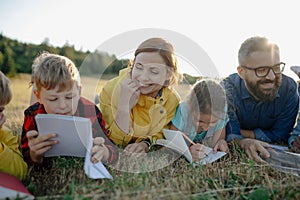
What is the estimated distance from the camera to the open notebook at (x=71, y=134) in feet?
6.80

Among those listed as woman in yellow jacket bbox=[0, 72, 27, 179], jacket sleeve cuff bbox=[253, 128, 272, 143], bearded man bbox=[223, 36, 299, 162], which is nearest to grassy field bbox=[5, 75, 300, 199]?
woman in yellow jacket bbox=[0, 72, 27, 179]

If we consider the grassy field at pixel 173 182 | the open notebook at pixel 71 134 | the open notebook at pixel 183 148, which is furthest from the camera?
the open notebook at pixel 183 148

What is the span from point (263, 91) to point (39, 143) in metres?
1.94

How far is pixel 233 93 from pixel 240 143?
677 mm

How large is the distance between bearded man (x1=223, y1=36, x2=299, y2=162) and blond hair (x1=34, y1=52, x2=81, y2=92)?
140 centimetres

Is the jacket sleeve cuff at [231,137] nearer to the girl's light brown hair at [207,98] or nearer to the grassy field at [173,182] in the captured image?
the girl's light brown hair at [207,98]

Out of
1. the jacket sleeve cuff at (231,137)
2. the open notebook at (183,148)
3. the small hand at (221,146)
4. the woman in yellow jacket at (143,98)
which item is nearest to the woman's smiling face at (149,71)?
the woman in yellow jacket at (143,98)

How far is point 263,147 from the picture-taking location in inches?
109

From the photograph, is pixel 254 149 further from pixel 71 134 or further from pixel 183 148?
Answer: pixel 71 134

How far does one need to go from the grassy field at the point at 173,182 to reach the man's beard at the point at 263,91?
98cm

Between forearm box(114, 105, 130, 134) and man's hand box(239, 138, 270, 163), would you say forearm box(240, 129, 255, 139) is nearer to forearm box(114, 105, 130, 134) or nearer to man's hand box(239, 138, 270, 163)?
man's hand box(239, 138, 270, 163)

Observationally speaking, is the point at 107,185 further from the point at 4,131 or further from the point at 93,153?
the point at 4,131

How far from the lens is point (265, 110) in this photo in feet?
11.3

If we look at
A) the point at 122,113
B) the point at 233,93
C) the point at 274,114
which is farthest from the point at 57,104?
the point at 274,114
